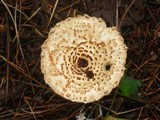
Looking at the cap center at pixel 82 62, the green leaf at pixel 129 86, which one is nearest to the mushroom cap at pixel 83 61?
the cap center at pixel 82 62

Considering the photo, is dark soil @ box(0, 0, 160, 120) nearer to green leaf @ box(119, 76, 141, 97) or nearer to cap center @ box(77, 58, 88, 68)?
green leaf @ box(119, 76, 141, 97)

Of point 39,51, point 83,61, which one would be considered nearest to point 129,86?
point 83,61

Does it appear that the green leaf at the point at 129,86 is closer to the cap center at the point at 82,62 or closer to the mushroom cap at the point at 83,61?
the mushroom cap at the point at 83,61

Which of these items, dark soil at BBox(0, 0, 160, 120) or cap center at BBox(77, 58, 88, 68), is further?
dark soil at BBox(0, 0, 160, 120)

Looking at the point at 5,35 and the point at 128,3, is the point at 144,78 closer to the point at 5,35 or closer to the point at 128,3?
the point at 128,3

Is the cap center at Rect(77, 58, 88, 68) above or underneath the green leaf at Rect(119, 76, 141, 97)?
above

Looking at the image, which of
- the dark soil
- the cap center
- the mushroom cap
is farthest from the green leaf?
the cap center

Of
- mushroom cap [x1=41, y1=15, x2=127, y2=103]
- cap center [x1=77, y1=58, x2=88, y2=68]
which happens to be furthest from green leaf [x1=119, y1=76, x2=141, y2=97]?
cap center [x1=77, y1=58, x2=88, y2=68]
